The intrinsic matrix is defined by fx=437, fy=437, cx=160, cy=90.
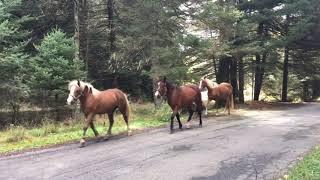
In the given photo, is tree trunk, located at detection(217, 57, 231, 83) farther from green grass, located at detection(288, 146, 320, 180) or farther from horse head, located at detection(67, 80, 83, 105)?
green grass, located at detection(288, 146, 320, 180)

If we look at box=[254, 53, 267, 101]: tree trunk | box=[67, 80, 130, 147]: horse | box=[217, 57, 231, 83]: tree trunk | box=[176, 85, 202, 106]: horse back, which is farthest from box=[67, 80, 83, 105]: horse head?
box=[254, 53, 267, 101]: tree trunk

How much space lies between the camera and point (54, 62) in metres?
17.8

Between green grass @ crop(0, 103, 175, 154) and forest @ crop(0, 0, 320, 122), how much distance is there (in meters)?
2.09

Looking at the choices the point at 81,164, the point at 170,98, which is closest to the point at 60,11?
the point at 170,98

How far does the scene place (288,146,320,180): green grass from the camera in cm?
771

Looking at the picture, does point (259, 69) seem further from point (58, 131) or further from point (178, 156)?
point (178, 156)

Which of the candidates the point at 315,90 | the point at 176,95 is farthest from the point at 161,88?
the point at 315,90

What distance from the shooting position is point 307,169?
8258 millimetres

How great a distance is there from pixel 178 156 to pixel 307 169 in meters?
3.00

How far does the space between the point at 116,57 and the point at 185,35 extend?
4.63 metres

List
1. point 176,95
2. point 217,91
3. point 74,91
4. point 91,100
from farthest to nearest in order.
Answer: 1. point 217,91
2. point 176,95
3. point 91,100
4. point 74,91

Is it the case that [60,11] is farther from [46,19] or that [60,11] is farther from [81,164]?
[81,164]

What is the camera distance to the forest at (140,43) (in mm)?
18359

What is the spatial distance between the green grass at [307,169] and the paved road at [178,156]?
1.04 ft
